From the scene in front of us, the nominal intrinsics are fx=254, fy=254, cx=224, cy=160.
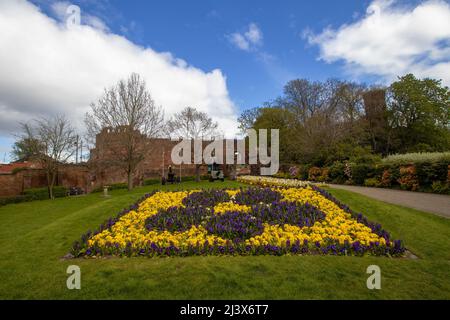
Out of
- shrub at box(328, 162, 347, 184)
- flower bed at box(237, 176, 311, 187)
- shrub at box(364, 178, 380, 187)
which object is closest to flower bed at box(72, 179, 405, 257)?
flower bed at box(237, 176, 311, 187)

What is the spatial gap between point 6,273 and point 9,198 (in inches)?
606

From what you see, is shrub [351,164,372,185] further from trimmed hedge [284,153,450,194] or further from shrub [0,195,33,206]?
shrub [0,195,33,206]

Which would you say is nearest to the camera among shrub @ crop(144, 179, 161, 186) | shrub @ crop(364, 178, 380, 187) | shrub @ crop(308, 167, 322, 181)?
shrub @ crop(364, 178, 380, 187)

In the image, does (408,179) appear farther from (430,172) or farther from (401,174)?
(430,172)

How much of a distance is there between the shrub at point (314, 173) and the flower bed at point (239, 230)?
13.5 m

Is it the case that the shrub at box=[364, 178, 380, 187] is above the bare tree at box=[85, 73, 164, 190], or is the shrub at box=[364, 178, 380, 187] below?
below

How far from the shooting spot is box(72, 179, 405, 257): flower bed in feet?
14.5

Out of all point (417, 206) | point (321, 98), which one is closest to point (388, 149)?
point (321, 98)

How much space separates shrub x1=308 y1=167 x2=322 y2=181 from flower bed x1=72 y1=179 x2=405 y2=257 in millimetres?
13533

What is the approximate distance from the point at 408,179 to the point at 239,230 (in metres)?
11.3

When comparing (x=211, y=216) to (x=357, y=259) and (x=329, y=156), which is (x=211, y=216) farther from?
(x=329, y=156)

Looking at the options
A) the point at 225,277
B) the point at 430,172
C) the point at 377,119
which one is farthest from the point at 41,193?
the point at 377,119

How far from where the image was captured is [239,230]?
542cm

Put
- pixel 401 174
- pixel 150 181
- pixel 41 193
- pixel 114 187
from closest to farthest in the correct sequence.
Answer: pixel 401 174
pixel 41 193
pixel 114 187
pixel 150 181
